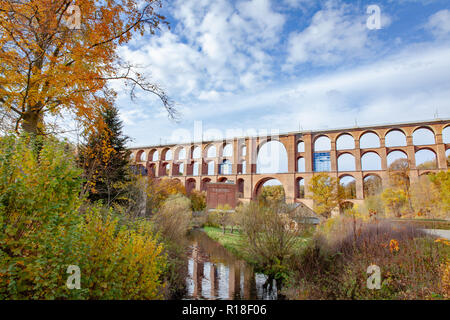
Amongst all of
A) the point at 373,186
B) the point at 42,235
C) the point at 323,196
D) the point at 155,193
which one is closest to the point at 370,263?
the point at 42,235

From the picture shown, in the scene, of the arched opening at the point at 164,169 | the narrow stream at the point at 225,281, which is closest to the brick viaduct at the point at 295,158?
the arched opening at the point at 164,169

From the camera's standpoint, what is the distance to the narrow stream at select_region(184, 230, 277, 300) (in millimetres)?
7094

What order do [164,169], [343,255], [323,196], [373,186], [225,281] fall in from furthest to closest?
1. [164,169]
2. [373,186]
3. [323,196]
4. [225,281]
5. [343,255]

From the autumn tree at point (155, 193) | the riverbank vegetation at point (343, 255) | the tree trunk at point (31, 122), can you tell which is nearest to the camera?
the tree trunk at point (31, 122)

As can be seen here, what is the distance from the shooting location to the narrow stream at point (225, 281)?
709cm

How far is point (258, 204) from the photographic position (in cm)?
1007

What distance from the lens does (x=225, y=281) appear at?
329 inches

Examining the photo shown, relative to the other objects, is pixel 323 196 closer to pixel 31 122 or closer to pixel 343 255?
pixel 343 255

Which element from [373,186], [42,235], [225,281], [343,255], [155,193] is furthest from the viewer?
[373,186]

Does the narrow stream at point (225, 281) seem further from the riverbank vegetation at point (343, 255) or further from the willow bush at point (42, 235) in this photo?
the willow bush at point (42, 235)

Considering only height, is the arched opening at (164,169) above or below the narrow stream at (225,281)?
above

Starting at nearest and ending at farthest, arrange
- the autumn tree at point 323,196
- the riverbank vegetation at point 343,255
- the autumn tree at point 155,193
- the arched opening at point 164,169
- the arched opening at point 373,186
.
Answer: the riverbank vegetation at point 343,255, the autumn tree at point 155,193, the autumn tree at point 323,196, the arched opening at point 373,186, the arched opening at point 164,169
